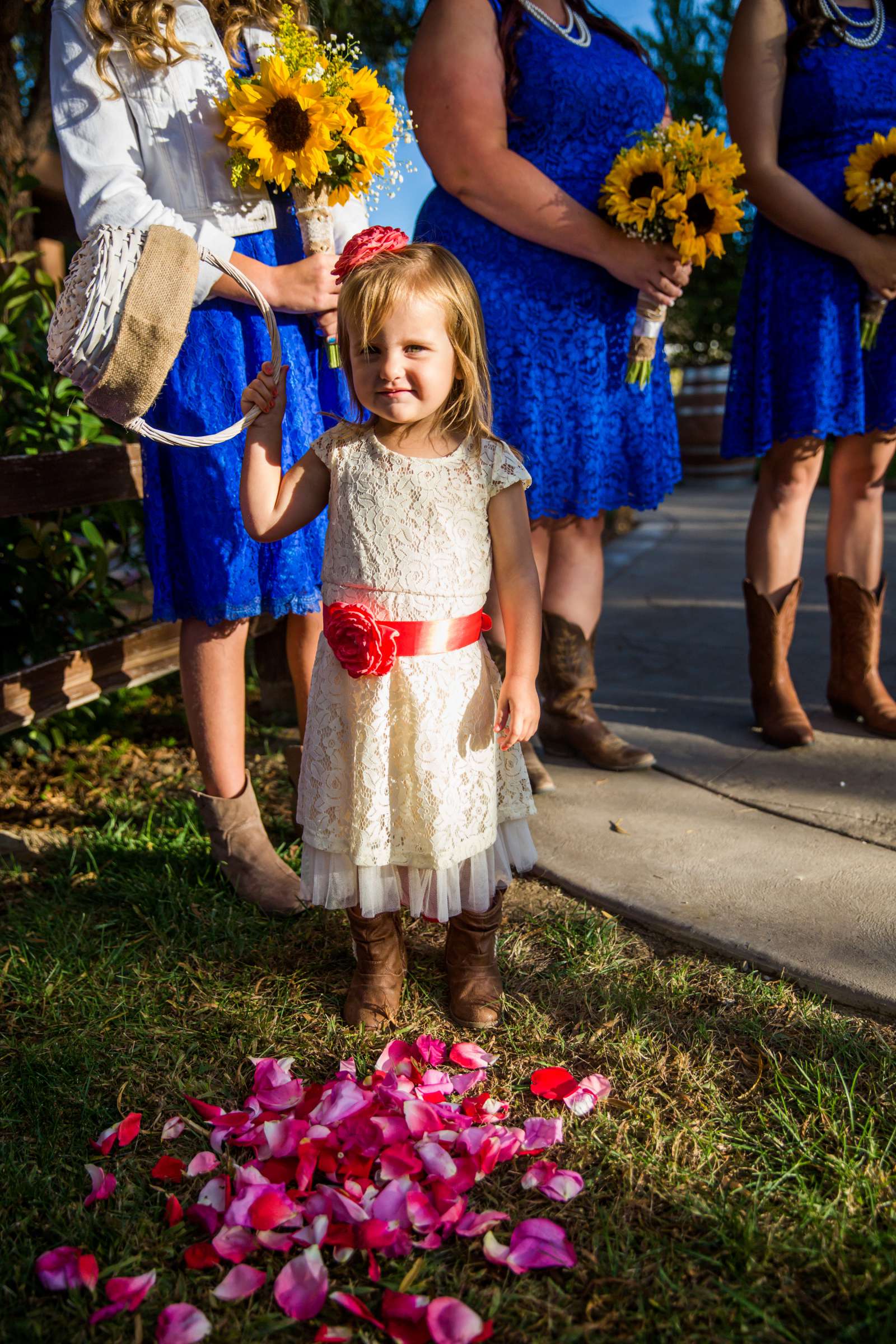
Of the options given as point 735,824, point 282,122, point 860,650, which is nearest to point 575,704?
point 735,824

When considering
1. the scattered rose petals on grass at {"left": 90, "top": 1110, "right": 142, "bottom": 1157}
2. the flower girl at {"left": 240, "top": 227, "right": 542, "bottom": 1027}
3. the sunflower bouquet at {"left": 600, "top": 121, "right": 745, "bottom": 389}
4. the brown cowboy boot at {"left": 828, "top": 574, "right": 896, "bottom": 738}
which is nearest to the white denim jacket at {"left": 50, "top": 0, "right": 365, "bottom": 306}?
the flower girl at {"left": 240, "top": 227, "right": 542, "bottom": 1027}

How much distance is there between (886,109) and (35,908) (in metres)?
2.84

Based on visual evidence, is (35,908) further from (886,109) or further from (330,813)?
(886,109)

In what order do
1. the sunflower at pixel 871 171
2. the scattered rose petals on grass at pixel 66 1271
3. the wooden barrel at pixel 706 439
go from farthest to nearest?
the wooden barrel at pixel 706 439
the sunflower at pixel 871 171
the scattered rose petals on grass at pixel 66 1271

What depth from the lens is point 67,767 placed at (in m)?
3.18

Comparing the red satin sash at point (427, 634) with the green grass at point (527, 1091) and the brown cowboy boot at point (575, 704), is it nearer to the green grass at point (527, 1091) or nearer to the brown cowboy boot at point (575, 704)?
the green grass at point (527, 1091)

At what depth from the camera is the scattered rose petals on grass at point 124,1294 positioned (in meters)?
1.32

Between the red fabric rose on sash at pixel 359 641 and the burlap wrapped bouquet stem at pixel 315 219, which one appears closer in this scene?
the red fabric rose on sash at pixel 359 641

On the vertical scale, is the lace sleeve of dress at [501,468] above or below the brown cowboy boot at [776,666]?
above

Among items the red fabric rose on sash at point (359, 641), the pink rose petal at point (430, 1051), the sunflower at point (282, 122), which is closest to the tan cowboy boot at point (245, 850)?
the pink rose petal at point (430, 1051)

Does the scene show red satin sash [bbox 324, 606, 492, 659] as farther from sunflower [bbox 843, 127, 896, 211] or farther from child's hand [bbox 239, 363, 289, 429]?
sunflower [bbox 843, 127, 896, 211]

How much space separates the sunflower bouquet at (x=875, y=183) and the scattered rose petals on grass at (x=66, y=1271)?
2.74 meters

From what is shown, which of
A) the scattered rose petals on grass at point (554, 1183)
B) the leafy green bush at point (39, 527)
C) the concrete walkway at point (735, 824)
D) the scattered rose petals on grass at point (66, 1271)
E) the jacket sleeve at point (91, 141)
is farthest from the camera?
the leafy green bush at point (39, 527)

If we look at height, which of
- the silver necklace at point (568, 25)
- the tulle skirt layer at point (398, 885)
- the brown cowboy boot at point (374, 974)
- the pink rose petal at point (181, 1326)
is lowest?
the pink rose petal at point (181, 1326)
